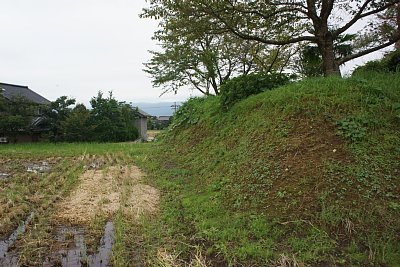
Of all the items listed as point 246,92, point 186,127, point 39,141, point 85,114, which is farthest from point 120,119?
point 246,92

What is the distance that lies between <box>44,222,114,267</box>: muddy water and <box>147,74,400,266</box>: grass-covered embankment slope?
0.54 m

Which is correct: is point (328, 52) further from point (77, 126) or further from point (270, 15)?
point (77, 126)

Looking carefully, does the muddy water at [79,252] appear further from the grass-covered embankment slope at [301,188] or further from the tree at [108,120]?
the tree at [108,120]

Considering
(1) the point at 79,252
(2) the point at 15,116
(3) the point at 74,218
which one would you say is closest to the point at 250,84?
(3) the point at 74,218

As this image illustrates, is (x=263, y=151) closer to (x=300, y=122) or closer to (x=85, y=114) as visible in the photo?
(x=300, y=122)

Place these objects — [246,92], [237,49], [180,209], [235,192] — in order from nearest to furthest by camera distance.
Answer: [235,192], [180,209], [246,92], [237,49]

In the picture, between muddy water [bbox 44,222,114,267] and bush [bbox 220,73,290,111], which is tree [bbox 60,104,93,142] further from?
muddy water [bbox 44,222,114,267]

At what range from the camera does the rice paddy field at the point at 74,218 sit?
3.32 m

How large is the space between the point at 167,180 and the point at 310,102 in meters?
3.45

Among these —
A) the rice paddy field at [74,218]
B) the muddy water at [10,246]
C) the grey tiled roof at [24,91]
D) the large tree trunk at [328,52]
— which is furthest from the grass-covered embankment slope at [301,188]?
the grey tiled roof at [24,91]

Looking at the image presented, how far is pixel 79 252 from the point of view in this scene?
134 inches

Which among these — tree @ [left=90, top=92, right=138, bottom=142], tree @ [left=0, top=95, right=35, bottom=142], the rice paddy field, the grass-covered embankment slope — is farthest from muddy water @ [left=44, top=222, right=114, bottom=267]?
tree @ [left=90, top=92, right=138, bottom=142]

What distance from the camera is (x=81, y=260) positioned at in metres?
3.21

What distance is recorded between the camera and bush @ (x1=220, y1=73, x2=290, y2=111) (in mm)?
7099
